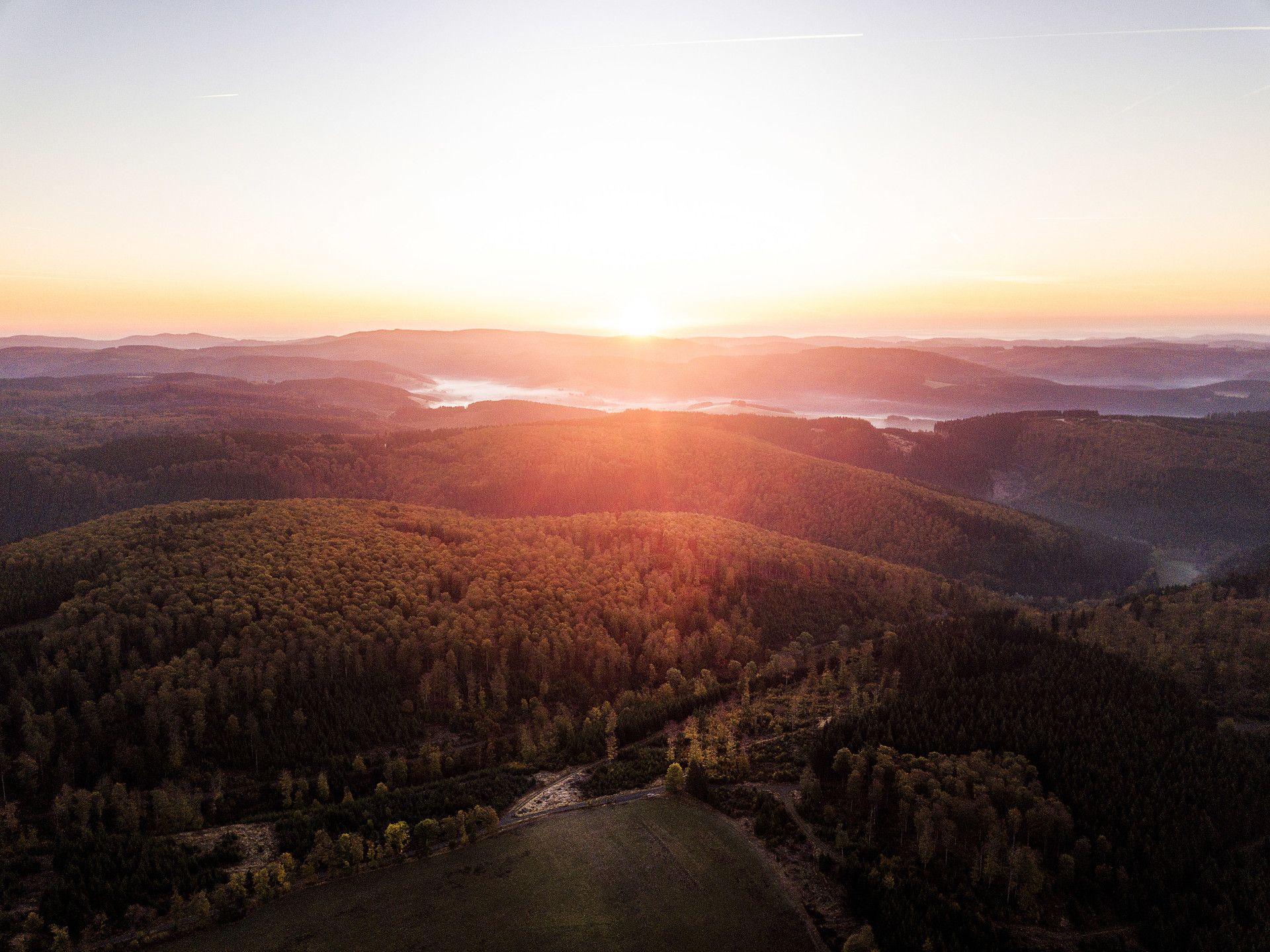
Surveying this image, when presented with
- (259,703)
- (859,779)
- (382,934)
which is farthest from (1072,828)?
(259,703)

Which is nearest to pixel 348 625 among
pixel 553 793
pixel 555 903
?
pixel 553 793

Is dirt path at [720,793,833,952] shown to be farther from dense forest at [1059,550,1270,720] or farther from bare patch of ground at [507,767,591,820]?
dense forest at [1059,550,1270,720]

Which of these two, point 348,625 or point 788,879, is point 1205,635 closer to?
point 788,879

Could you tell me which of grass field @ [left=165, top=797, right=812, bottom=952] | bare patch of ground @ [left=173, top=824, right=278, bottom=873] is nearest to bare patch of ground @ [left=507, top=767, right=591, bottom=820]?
grass field @ [left=165, top=797, right=812, bottom=952]

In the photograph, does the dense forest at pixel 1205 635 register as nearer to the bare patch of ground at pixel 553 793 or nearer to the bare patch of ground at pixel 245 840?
the bare patch of ground at pixel 553 793

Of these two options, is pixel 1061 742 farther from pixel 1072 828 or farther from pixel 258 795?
pixel 258 795

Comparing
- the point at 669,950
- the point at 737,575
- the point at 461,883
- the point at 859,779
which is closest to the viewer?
the point at 669,950

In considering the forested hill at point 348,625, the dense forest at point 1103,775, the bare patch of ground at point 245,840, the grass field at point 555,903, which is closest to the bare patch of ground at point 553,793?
the grass field at point 555,903
